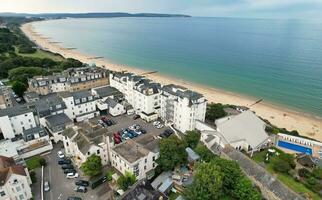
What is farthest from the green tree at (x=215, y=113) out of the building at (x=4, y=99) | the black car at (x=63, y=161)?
the building at (x=4, y=99)

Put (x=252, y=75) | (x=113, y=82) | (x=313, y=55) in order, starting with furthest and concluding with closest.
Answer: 1. (x=313, y=55)
2. (x=252, y=75)
3. (x=113, y=82)

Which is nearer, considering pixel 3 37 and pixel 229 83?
pixel 229 83

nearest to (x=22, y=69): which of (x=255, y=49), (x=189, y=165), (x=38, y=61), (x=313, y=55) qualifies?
(x=38, y=61)

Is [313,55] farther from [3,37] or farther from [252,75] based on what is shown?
[3,37]

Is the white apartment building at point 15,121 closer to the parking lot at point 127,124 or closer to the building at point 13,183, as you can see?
the parking lot at point 127,124

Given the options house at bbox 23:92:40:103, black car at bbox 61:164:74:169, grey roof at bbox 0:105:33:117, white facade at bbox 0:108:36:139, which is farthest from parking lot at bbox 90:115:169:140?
house at bbox 23:92:40:103

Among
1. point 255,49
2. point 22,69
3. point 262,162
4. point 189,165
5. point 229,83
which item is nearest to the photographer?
point 189,165

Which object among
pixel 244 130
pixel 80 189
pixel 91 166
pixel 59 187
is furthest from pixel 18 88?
pixel 244 130
